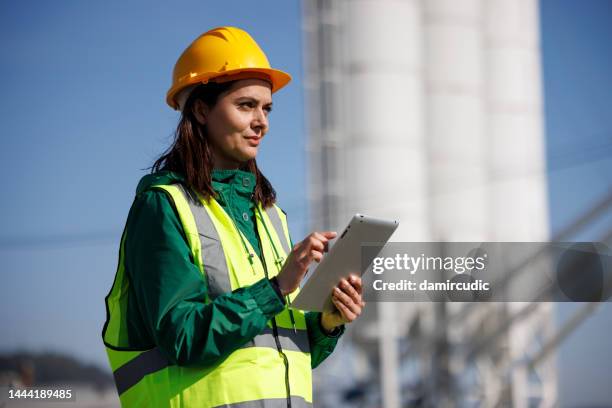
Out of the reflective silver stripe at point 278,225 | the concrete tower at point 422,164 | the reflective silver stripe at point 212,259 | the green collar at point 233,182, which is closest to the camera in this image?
the reflective silver stripe at point 212,259

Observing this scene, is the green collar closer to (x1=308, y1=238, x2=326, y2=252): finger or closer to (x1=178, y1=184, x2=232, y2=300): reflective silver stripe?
(x1=178, y1=184, x2=232, y2=300): reflective silver stripe

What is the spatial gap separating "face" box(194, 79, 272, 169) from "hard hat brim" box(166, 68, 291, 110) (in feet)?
0.06

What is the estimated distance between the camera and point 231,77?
6.45 feet

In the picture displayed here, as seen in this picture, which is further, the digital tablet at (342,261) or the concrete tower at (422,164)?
the concrete tower at (422,164)

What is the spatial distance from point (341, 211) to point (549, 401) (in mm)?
5386

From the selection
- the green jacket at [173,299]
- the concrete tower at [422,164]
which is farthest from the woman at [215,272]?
Answer: the concrete tower at [422,164]

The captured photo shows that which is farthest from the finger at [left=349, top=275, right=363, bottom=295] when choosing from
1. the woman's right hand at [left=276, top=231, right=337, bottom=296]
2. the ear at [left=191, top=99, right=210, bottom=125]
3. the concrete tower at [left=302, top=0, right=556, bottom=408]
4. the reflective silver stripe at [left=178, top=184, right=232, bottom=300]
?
the concrete tower at [left=302, top=0, right=556, bottom=408]

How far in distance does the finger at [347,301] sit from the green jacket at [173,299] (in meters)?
0.16

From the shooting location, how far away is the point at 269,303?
1723 millimetres

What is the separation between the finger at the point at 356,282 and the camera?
6.03ft

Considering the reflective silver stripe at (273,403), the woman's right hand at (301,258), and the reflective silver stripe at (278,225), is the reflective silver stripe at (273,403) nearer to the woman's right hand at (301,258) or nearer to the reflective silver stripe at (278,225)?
the woman's right hand at (301,258)

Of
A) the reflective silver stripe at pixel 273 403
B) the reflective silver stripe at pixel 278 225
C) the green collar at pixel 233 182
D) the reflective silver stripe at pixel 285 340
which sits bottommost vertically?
the reflective silver stripe at pixel 273 403

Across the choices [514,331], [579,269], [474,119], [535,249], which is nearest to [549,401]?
[514,331]

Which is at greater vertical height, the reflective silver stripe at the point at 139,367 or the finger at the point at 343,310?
the finger at the point at 343,310
